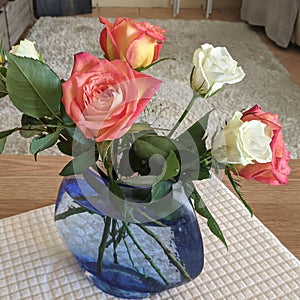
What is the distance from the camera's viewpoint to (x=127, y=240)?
0.65 meters

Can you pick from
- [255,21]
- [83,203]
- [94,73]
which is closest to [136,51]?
[94,73]

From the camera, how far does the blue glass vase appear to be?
0.61 metres

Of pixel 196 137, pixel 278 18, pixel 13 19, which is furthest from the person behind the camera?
pixel 278 18

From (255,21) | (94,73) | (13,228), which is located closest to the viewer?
(94,73)

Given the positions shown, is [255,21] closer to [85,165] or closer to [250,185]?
[250,185]

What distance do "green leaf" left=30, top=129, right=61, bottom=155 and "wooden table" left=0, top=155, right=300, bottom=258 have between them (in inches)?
14.3

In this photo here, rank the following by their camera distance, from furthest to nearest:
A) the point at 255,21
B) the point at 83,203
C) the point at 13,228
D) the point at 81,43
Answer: the point at 255,21
the point at 81,43
the point at 13,228
the point at 83,203

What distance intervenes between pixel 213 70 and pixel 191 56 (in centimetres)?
227

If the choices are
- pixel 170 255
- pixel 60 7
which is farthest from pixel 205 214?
pixel 60 7

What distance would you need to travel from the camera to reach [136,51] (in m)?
0.56

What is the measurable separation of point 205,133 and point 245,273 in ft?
0.82

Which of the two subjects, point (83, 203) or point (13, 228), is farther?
point (13, 228)

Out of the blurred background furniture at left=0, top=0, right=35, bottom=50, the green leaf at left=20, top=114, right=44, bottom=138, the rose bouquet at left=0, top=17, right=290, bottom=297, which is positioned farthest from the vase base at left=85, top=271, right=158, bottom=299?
the blurred background furniture at left=0, top=0, right=35, bottom=50

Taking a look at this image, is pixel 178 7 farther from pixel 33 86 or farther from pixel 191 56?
pixel 33 86
